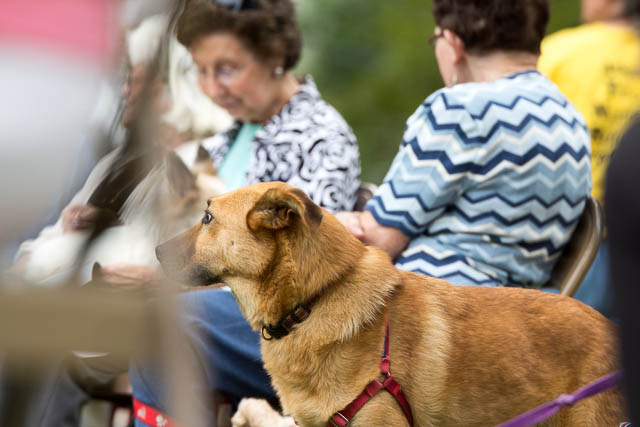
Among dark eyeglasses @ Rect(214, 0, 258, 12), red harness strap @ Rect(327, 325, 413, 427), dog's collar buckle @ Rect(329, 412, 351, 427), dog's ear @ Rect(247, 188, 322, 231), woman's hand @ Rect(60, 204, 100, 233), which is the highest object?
dark eyeglasses @ Rect(214, 0, 258, 12)

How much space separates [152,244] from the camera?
5.49 feet

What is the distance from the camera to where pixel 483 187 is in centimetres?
291

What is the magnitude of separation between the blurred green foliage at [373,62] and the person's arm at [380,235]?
A: 624cm

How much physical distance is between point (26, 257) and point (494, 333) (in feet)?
4.80

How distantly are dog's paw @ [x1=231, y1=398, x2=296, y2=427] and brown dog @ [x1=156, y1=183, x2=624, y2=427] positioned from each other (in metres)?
0.29

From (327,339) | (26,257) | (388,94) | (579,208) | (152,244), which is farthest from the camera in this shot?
(388,94)

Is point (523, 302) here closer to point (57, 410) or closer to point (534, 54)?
point (534, 54)

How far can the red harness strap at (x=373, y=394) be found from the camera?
239 cm

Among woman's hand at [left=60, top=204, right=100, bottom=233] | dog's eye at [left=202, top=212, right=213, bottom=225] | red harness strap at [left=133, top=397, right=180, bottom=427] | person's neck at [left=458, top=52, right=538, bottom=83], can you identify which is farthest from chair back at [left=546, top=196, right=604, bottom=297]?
woman's hand at [left=60, top=204, right=100, bottom=233]

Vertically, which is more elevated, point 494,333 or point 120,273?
point 120,273

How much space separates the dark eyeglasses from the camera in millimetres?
3809

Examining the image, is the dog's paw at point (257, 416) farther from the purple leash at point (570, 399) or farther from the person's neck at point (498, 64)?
the person's neck at point (498, 64)

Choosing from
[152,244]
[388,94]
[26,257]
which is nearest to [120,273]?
[152,244]

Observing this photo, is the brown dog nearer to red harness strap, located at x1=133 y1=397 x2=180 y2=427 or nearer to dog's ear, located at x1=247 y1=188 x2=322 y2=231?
dog's ear, located at x1=247 y1=188 x2=322 y2=231
